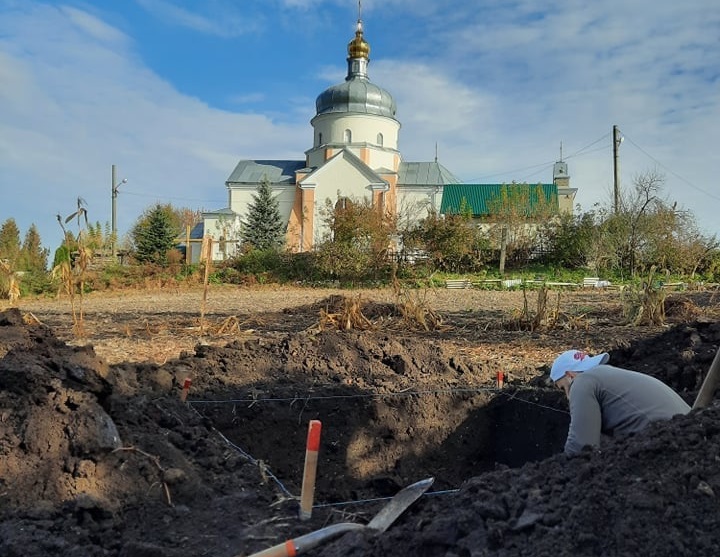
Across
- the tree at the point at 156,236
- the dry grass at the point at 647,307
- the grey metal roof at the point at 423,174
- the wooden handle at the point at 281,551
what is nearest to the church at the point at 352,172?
the grey metal roof at the point at 423,174

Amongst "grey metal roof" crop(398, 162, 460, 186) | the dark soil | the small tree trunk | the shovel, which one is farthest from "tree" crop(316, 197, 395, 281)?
the shovel

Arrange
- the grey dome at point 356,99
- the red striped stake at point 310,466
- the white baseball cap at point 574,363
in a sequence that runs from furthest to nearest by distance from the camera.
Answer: the grey dome at point 356,99 → the white baseball cap at point 574,363 → the red striped stake at point 310,466

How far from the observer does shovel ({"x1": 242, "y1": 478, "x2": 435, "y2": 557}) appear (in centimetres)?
266

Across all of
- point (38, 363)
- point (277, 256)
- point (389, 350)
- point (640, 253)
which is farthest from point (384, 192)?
point (38, 363)

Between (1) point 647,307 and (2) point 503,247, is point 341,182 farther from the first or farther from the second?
(1) point 647,307

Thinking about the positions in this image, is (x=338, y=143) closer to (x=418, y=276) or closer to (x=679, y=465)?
(x=418, y=276)

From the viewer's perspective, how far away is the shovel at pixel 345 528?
266cm

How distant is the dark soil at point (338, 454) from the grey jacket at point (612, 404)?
537mm

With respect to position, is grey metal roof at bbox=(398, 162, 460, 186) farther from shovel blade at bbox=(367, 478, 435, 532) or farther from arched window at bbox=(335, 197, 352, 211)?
shovel blade at bbox=(367, 478, 435, 532)

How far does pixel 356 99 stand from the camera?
40781 millimetres

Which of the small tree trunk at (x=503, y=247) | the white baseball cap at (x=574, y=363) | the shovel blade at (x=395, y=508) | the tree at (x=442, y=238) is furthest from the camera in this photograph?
the small tree trunk at (x=503, y=247)

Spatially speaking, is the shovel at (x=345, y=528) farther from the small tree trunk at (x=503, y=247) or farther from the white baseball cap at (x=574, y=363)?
the small tree trunk at (x=503, y=247)

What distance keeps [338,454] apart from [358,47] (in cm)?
4233

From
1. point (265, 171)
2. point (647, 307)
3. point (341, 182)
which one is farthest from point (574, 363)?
point (265, 171)
